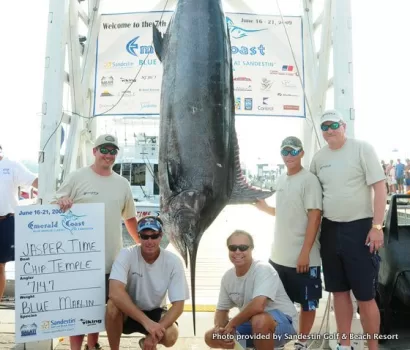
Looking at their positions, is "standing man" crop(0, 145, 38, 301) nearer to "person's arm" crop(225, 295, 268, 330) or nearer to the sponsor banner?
the sponsor banner

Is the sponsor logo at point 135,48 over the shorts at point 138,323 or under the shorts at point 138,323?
over

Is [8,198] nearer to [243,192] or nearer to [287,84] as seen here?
[243,192]

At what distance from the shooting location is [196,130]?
1.69 meters

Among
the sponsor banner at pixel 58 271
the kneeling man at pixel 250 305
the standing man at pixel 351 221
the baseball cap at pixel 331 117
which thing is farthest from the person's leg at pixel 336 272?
the sponsor banner at pixel 58 271

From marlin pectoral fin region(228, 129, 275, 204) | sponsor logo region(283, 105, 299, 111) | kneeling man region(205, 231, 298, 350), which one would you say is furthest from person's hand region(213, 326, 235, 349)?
sponsor logo region(283, 105, 299, 111)

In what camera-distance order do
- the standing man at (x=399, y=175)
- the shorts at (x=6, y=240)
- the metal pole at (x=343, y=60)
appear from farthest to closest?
the standing man at (x=399, y=175)
the shorts at (x=6, y=240)
the metal pole at (x=343, y=60)

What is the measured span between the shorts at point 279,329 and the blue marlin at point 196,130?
0.81m

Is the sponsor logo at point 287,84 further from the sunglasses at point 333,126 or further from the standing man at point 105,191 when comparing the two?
the standing man at point 105,191

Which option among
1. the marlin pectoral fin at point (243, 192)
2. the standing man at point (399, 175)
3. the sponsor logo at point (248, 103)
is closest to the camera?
the marlin pectoral fin at point (243, 192)

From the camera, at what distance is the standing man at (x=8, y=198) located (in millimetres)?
3172

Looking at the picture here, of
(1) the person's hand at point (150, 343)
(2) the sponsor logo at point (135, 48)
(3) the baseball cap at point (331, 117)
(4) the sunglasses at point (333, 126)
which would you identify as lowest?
(1) the person's hand at point (150, 343)

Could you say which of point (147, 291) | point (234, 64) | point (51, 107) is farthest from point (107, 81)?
point (147, 291)

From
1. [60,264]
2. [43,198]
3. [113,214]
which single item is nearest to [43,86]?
[43,198]

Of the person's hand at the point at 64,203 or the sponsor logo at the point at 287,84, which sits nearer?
the person's hand at the point at 64,203
